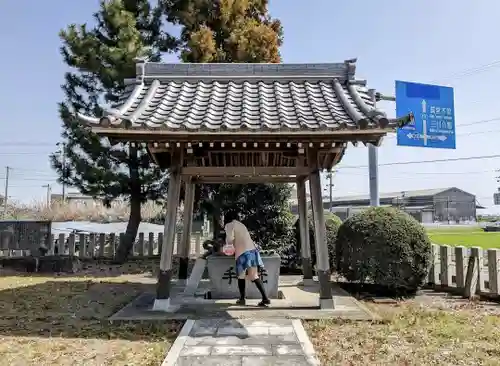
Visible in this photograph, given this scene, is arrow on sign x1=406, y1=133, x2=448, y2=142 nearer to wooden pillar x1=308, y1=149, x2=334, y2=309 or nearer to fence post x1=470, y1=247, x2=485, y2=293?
fence post x1=470, y1=247, x2=485, y2=293

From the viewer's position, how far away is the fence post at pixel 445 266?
29.9 feet

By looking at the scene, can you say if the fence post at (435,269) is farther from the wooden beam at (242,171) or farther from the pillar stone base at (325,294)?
the wooden beam at (242,171)

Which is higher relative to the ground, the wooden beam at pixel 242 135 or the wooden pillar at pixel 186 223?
the wooden beam at pixel 242 135

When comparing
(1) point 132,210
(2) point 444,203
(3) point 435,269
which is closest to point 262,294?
(3) point 435,269

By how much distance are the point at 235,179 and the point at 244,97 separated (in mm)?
2182

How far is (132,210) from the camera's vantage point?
47.1 ft

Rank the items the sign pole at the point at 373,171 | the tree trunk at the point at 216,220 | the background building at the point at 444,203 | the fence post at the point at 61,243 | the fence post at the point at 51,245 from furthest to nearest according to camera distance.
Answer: the background building at the point at 444,203
the fence post at the point at 61,243
the fence post at the point at 51,245
the tree trunk at the point at 216,220
the sign pole at the point at 373,171

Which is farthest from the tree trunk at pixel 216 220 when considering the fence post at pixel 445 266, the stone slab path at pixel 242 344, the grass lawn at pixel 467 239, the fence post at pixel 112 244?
the grass lawn at pixel 467 239

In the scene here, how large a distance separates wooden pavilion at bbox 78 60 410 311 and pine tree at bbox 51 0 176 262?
549 cm

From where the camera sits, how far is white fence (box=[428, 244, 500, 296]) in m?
8.00

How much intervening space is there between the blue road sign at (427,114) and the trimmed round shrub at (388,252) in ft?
12.4

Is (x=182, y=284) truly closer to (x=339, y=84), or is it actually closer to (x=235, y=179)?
(x=235, y=179)

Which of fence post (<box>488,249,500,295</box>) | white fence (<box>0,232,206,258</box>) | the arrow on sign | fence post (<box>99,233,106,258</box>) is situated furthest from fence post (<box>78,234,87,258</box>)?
fence post (<box>488,249,500,295</box>)

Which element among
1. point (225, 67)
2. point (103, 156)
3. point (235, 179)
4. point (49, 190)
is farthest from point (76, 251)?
point (49, 190)
